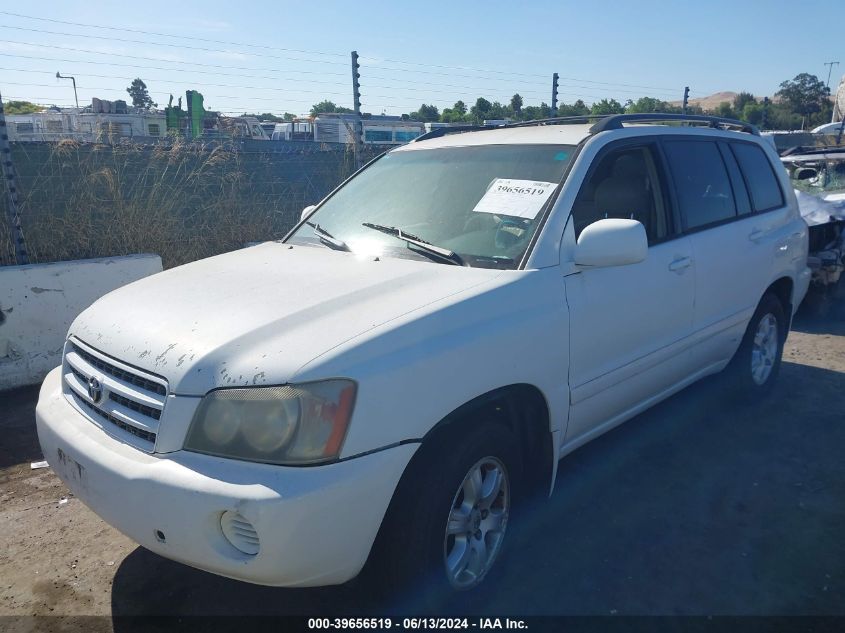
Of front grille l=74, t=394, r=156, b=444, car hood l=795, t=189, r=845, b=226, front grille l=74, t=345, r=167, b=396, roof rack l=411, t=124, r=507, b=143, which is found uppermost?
roof rack l=411, t=124, r=507, b=143

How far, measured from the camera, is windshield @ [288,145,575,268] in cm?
313

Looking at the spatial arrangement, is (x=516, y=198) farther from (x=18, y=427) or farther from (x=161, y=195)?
(x=161, y=195)

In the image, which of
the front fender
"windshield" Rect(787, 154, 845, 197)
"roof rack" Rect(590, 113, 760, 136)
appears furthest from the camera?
"windshield" Rect(787, 154, 845, 197)

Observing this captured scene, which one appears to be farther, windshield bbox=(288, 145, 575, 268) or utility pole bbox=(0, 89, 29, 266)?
utility pole bbox=(0, 89, 29, 266)

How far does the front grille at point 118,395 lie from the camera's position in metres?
2.40

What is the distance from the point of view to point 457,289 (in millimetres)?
2709

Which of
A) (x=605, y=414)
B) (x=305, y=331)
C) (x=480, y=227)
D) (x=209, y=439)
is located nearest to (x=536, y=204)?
(x=480, y=227)

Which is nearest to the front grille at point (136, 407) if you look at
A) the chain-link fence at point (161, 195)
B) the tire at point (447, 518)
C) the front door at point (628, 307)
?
the tire at point (447, 518)

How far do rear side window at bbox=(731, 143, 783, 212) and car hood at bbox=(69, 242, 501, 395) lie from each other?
2671 millimetres

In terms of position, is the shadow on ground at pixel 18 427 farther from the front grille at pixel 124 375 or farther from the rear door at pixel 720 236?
the rear door at pixel 720 236

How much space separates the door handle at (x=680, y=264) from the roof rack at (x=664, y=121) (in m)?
0.76

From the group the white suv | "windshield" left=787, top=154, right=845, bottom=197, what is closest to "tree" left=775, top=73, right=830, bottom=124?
"windshield" left=787, top=154, right=845, bottom=197

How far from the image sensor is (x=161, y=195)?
8047 millimetres

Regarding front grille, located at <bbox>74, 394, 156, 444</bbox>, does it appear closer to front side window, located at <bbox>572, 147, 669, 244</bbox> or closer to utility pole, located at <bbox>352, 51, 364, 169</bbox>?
front side window, located at <bbox>572, 147, 669, 244</bbox>
